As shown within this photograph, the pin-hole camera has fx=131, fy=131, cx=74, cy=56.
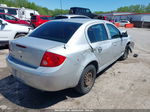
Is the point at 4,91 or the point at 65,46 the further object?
the point at 4,91

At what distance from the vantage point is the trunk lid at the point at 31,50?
2.37 m

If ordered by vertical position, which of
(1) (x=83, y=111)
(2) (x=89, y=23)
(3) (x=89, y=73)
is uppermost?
(2) (x=89, y=23)

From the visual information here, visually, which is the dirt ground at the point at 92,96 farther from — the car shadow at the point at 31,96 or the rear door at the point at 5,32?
the rear door at the point at 5,32

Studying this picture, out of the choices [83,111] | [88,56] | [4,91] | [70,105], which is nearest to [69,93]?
[70,105]

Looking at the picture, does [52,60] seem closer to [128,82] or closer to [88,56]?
[88,56]

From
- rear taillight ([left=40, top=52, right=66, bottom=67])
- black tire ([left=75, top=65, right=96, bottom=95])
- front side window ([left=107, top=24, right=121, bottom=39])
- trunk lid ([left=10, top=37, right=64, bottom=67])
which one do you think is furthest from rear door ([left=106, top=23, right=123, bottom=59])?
rear taillight ([left=40, top=52, right=66, bottom=67])

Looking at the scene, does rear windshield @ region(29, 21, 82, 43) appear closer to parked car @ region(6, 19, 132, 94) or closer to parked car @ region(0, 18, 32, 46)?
parked car @ region(6, 19, 132, 94)

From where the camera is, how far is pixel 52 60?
2.28 m

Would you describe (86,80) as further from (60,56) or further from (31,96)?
(31,96)

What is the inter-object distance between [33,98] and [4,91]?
32.7 inches

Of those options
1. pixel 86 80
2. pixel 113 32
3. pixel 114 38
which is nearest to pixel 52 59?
pixel 86 80

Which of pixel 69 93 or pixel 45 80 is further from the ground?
pixel 45 80

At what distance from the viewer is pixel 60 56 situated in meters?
2.29

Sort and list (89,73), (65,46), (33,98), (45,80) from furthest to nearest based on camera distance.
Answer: (89,73) → (33,98) → (65,46) → (45,80)
